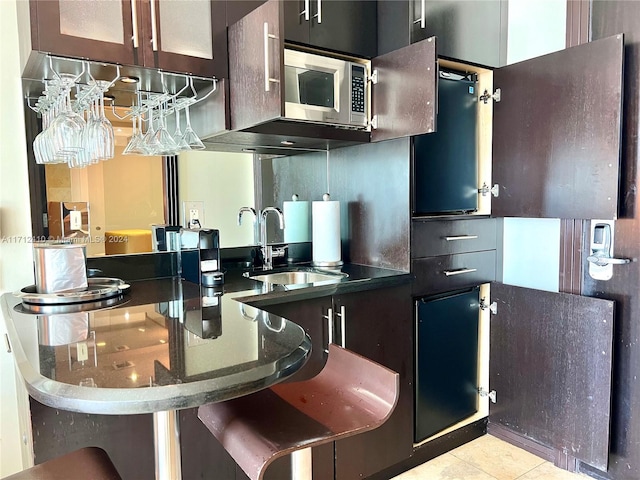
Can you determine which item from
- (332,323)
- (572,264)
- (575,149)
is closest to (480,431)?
→ (572,264)

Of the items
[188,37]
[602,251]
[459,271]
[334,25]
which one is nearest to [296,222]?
[459,271]

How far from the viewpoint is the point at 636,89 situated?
1826 mm

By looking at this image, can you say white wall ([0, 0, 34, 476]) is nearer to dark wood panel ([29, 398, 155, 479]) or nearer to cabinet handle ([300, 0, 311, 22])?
dark wood panel ([29, 398, 155, 479])

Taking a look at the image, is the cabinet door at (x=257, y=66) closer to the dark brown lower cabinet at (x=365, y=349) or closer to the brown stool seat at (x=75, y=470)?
the dark brown lower cabinet at (x=365, y=349)

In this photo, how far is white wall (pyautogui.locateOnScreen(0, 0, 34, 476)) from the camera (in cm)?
163

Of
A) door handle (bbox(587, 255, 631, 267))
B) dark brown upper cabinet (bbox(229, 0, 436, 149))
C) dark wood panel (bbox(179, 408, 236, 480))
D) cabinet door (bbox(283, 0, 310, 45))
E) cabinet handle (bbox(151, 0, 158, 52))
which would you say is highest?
cabinet door (bbox(283, 0, 310, 45))

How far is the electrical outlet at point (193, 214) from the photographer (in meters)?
2.08

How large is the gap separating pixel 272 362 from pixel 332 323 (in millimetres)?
917

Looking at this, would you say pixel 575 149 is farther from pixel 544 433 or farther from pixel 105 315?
pixel 105 315

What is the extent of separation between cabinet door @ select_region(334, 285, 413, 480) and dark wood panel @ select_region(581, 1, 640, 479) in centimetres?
86

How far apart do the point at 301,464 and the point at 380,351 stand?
958 millimetres

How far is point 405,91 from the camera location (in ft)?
6.01

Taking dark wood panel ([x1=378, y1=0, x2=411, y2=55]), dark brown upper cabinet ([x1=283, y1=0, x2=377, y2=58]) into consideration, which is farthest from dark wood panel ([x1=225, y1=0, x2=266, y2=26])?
dark wood panel ([x1=378, y1=0, x2=411, y2=55])

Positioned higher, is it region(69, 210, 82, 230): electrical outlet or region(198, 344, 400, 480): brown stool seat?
region(69, 210, 82, 230): electrical outlet
